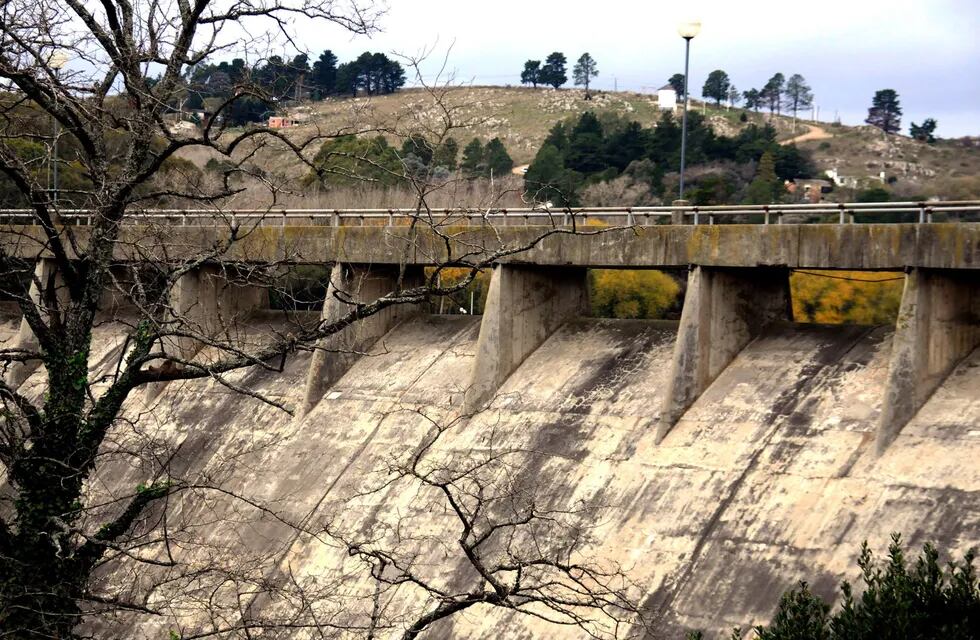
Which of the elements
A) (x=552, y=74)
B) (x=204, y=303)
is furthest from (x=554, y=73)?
(x=204, y=303)

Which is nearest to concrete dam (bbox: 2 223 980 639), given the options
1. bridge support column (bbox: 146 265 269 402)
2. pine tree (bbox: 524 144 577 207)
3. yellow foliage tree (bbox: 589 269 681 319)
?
bridge support column (bbox: 146 265 269 402)

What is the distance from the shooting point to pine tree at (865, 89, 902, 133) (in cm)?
8688

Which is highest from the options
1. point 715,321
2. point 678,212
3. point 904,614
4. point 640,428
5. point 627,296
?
point 678,212

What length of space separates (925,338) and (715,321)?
3529 mm

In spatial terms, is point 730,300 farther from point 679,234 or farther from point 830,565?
point 830,565

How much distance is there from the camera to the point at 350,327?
1088 inches

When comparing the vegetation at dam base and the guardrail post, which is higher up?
the guardrail post

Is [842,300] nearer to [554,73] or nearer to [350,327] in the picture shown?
[350,327]

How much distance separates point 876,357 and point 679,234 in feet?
10.9

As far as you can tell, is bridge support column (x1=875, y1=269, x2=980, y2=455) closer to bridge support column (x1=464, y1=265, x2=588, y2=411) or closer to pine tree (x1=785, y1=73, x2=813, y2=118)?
bridge support column (x1=464, y1=265, x2=588, y2=411)

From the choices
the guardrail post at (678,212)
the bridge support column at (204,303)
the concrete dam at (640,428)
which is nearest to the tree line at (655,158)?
the bridge support column at (204,303)

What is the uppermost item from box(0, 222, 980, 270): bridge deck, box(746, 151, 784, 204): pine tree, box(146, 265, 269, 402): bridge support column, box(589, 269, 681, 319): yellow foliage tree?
box(0, 222, 980, 270): bridge deck

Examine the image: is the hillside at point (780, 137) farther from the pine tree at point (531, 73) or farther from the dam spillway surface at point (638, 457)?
the dam spillway surface at point (638, 457)

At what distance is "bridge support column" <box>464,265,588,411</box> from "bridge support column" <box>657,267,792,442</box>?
3575mm
